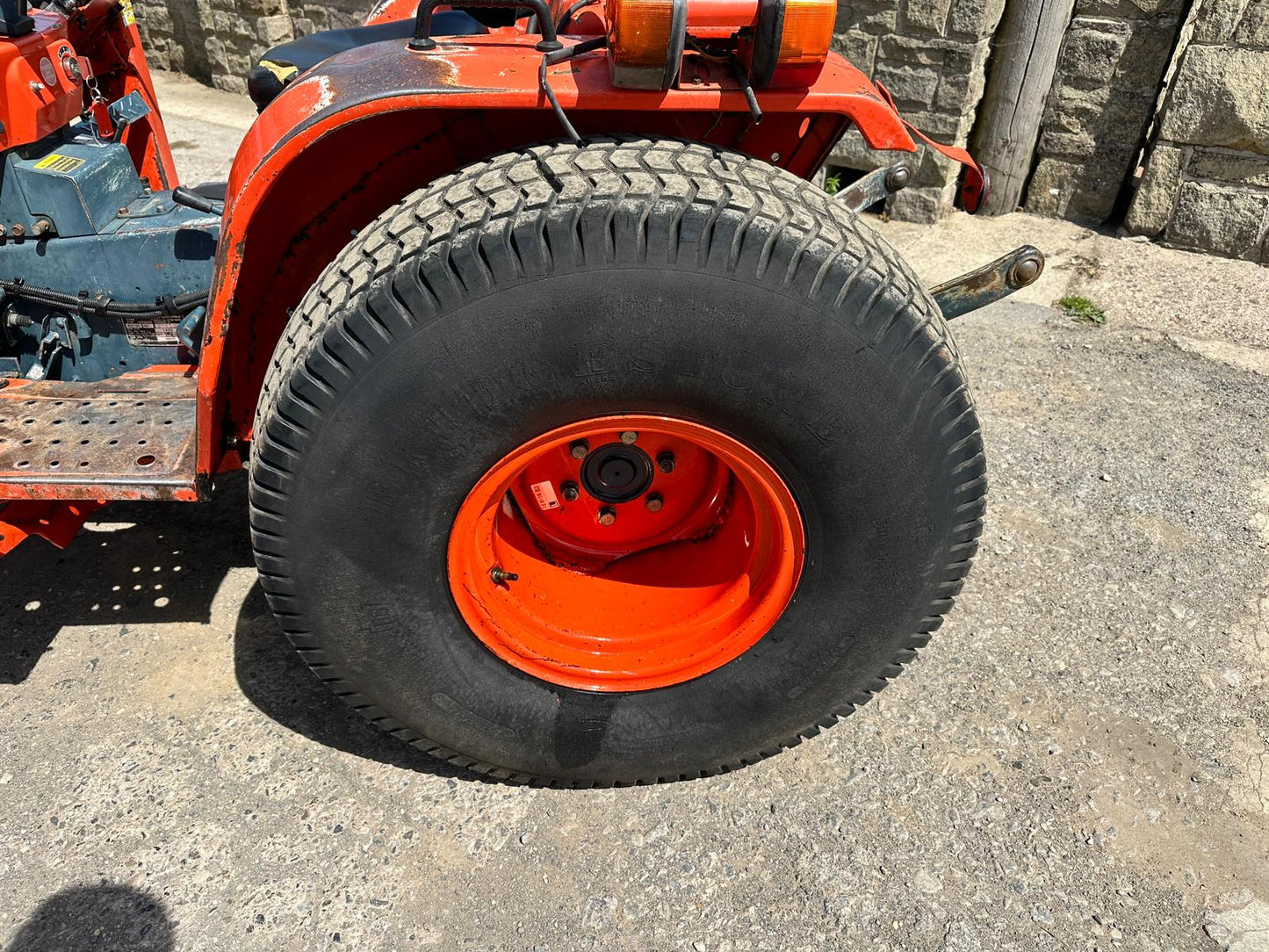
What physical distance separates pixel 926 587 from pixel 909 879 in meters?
0.64

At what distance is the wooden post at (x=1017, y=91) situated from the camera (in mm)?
4492

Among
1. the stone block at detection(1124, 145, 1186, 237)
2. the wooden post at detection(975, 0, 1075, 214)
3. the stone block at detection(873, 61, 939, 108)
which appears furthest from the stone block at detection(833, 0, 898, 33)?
the stone block at detection(1124, 145, 1186, 237)

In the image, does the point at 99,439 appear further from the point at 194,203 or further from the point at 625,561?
the point at 625,561

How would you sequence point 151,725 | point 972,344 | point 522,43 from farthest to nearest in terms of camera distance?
1. point 972,344
2. point 151,725
3. point 522,43

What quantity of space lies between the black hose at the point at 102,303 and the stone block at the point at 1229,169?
4663 mm

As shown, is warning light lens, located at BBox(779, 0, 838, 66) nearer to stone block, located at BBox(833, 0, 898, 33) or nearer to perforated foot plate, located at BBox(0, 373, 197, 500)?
perforated foot plate, located at BBox(0, 373, 197, 500)

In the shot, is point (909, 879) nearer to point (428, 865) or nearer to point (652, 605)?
point (652, 605)

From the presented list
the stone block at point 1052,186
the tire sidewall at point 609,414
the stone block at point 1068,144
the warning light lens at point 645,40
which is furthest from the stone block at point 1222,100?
the warning light lens at point 645,40

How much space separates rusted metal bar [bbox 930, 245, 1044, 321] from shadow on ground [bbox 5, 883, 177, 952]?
2067 millimetres

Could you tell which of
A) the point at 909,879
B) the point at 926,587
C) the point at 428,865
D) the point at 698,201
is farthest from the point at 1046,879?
the point at 698,201

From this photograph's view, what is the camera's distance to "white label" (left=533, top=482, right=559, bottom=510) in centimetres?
202

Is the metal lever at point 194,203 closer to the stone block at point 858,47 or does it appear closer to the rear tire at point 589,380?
the rear tire at point 589,380

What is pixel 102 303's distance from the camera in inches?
102

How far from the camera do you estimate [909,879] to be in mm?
1894
